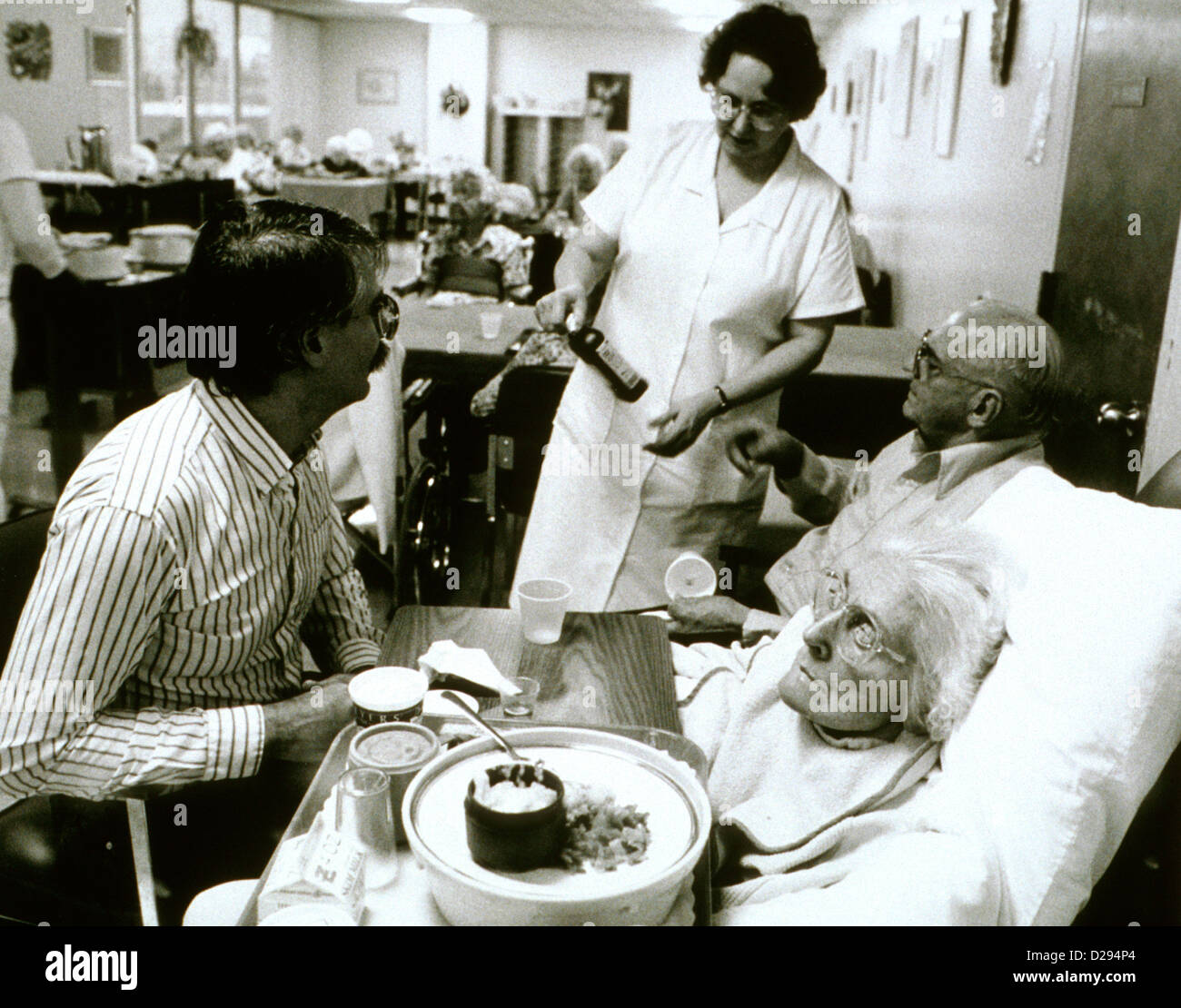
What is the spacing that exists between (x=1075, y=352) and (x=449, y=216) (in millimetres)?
3787

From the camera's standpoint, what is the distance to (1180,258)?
200 cm

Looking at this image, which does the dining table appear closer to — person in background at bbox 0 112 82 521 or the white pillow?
the white pillow

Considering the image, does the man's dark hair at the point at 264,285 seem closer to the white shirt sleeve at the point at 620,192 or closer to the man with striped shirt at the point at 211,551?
the man with striped shirt at the point at 211,551

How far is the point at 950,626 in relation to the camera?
127cm

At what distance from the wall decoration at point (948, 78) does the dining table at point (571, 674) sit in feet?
11.2

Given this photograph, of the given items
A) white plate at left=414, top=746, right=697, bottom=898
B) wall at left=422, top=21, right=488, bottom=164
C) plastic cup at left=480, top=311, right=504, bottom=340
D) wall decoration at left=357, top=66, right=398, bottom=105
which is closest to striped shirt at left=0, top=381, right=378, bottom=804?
white plate at left=414, top=746, right=697, bottom=898

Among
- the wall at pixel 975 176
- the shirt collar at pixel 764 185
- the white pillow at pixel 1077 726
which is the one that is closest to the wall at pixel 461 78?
the wall at pixel 975 176

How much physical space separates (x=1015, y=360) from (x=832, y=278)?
676 mm

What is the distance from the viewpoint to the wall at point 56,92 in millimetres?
7320

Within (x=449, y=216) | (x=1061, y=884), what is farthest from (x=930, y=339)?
(x=449, y=216)

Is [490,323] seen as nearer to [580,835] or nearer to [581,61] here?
[580,835]

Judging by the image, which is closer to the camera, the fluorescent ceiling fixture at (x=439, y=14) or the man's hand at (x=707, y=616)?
the man's hand at (x=707, y=616)

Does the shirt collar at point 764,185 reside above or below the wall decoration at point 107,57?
below

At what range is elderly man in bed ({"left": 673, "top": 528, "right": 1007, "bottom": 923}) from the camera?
1.24m
